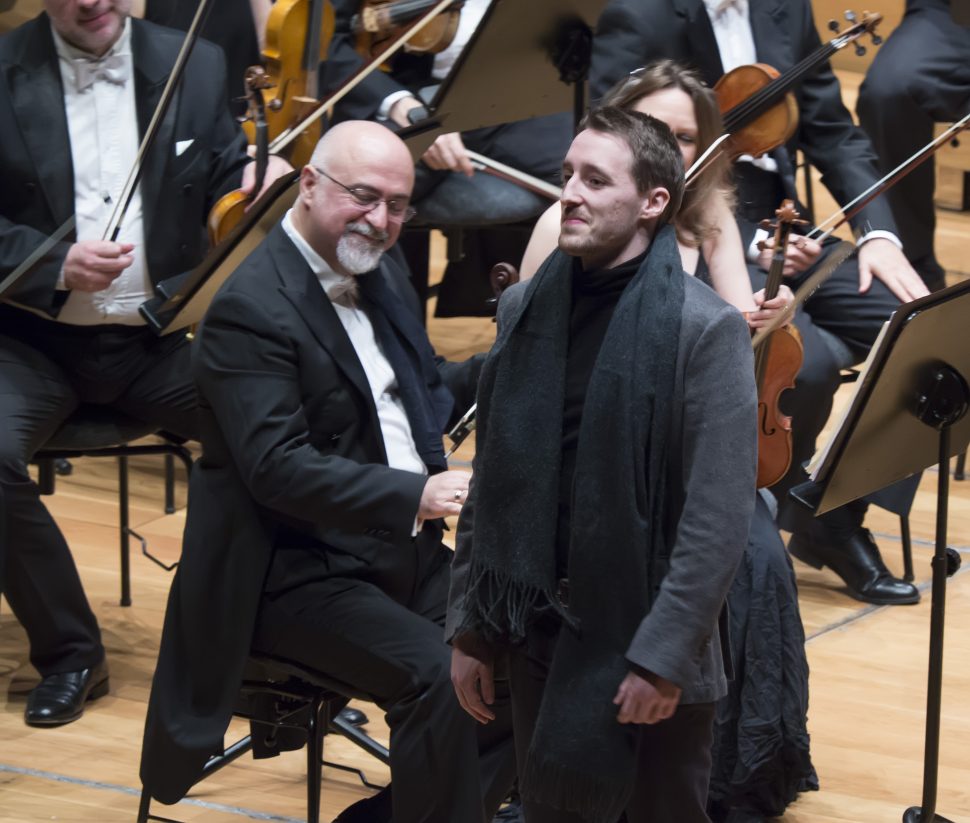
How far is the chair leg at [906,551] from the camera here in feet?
11.9

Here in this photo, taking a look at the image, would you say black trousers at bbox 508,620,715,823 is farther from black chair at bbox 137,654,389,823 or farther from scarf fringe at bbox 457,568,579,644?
black chair at bbox 137,654,389,823

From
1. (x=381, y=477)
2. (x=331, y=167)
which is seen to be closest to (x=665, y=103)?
(x=331, y=167)

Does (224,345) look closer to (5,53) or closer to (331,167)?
(331,167)

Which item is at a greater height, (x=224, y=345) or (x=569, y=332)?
(x=569, y=332)

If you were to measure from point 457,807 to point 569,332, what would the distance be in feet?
2.57

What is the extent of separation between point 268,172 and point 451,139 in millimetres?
642

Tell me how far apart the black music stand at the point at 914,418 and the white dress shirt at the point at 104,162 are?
56.4 inches

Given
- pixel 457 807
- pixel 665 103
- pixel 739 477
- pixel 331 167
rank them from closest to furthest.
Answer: pixel 739 477, pixel 457 807, pixel 331 167, pixel 665 103

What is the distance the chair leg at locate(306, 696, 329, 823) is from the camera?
8.33ft

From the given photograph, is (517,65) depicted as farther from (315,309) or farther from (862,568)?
(862,568)

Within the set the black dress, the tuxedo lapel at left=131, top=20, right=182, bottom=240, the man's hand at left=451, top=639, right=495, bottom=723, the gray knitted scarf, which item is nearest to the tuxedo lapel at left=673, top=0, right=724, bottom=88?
the tuxedo lapel at left=131, top=20, right=182, bottom=240

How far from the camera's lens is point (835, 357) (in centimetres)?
365

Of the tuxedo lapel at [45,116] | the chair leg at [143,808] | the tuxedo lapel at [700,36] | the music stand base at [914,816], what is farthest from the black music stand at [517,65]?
the music stand base at [914,816]

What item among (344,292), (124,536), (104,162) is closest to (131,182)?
(104,162)
